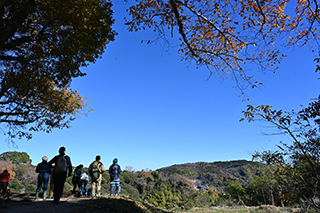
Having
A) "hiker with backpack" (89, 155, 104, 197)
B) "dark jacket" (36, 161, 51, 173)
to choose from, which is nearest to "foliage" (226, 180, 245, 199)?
"hiker with backpack" (89, 155, 104, 197)

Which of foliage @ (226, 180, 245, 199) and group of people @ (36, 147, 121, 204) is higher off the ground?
group of people @ (36, 147, 121, 204)

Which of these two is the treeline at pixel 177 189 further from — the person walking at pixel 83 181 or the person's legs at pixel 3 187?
the person's legs at pixel 3 187

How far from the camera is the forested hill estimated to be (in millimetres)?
34750

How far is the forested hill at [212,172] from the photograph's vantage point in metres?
34.8

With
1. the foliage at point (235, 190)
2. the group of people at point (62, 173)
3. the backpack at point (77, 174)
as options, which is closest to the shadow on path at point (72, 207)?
the group of people at point (62, 173)

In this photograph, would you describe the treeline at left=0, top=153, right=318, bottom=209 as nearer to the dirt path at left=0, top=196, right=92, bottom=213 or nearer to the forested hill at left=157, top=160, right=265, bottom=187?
the forested hill at left=157, top=160, right=265, bottom=187

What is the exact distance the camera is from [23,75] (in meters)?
7.21

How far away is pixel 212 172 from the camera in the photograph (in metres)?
42.6

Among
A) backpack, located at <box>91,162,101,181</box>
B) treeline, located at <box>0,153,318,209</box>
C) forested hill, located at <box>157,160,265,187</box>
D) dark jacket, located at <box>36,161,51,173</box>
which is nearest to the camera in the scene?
dark jacket, located at <box>36,161,51,173</box>

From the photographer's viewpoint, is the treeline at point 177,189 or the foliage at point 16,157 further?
the foliage at point 16,157

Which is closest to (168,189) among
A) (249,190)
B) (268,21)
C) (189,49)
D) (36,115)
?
(249,190)

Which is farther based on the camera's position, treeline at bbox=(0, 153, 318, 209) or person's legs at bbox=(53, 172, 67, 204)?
treeline at bbox=(0, 153, 318, 209)

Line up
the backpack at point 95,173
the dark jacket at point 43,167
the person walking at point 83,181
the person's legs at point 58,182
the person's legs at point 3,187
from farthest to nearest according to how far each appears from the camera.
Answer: the person's legs at point 3,187 → the person walking at point 83,181 → the backpack at point 95,173 → the dark jacket at point 43,167 → the person's legs at point 58,182

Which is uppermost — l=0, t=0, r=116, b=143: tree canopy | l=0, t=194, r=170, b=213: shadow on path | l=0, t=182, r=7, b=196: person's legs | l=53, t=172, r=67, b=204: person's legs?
l=0, t=0, r=116, b=143: tree canopy
